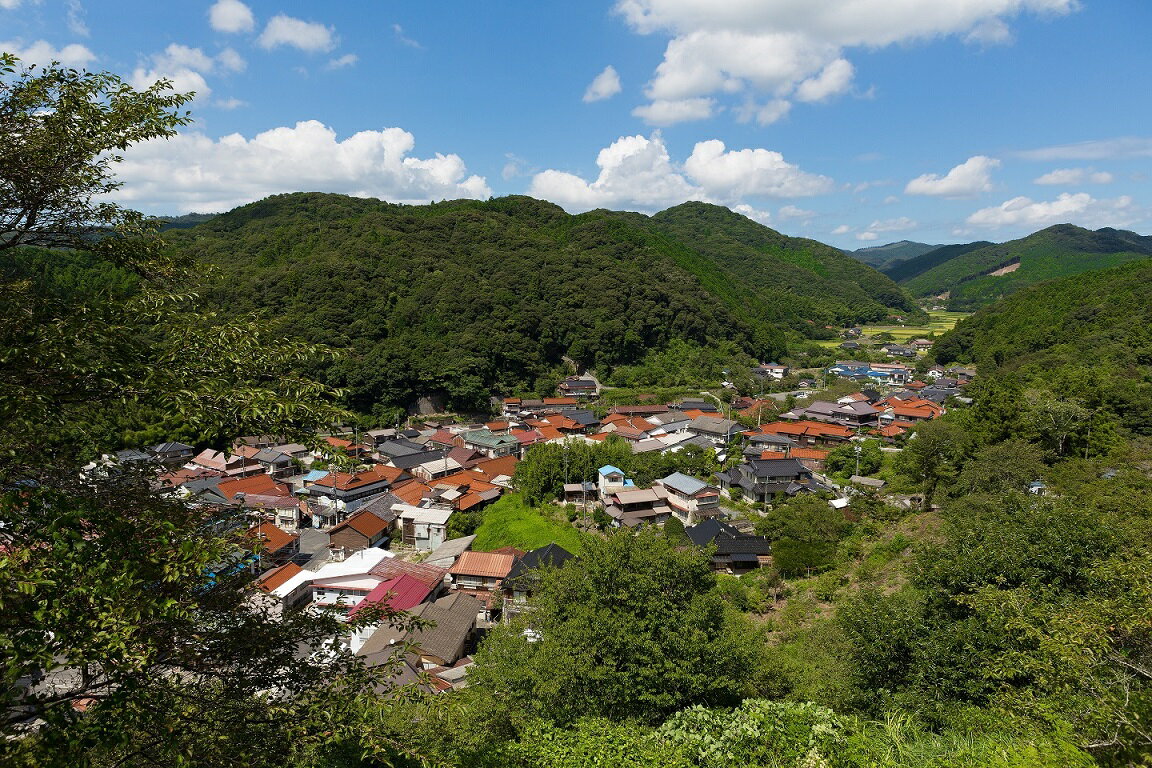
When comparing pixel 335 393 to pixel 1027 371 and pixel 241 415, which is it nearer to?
pixel 241 415

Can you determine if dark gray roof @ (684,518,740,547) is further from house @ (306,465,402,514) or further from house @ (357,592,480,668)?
house @ (306,465,402,514)

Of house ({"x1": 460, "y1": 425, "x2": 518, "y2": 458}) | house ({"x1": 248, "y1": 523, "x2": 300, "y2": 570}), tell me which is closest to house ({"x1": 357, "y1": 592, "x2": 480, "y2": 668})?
house ({"x1": 248, "y1": 523, "x2": 300, "y2": 570})

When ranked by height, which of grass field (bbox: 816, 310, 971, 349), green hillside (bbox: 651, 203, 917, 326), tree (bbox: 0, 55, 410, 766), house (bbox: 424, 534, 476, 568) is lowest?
house (bbox: 424, 534, 476, 568)

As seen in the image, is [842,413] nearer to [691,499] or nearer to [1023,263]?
[691,499]

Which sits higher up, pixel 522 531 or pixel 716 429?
pixel 716 429

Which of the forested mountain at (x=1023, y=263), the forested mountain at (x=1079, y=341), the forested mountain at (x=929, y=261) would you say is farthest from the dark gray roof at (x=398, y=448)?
the forested mountain at (x=929, y=261)

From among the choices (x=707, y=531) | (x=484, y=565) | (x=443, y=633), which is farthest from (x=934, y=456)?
(x=443, y=633)
